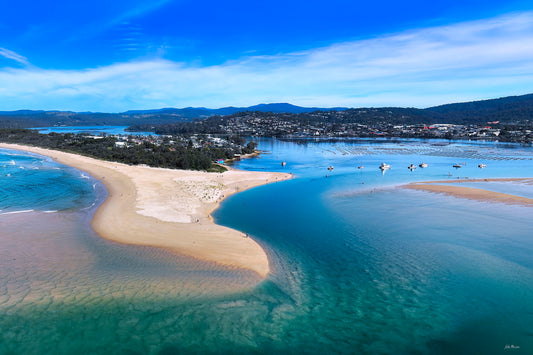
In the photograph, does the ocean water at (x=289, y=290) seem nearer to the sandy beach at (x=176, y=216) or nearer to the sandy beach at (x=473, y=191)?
the sandy beach at (x=176, y=216)

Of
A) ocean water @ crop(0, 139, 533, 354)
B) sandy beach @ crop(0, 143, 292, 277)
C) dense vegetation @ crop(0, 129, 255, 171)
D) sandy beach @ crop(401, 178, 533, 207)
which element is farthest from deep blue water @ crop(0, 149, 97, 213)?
sandy beach @ crop(401, 178, 533, 207)

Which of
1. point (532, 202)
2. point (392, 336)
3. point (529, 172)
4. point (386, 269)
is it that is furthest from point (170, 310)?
point (529, 172)

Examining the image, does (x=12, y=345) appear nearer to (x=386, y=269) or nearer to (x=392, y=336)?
(x=392, y=336)

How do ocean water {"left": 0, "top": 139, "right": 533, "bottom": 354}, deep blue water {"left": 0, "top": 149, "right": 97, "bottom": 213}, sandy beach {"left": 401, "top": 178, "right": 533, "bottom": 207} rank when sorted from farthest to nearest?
sandy beach {"left": 401, "top": 178, "right": 533, "bottom": 207} → deep blue water {"left": 0, "top": 149, "right": 97, "bottom": 213} → ocean water {"left": 0, "top": 139, "right": 533, "bottom": 354}

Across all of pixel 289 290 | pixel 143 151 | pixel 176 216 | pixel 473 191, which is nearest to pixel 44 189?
pixel 176 216

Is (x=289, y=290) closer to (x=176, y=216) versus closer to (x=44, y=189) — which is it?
(x=176, y=216)

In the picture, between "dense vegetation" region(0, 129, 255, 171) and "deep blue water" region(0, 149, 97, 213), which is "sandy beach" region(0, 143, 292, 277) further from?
"dense vegetation" region(0, 129, 255, 171)
